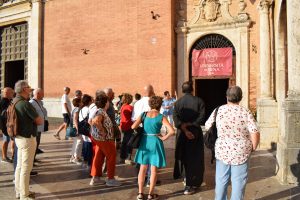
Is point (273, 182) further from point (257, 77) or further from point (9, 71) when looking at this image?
point (9, 71)

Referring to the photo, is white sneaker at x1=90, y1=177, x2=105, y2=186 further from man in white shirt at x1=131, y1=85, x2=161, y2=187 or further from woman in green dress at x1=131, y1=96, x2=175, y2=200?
woman in green dress at x1=131, y1=96, x2=175, y2=200

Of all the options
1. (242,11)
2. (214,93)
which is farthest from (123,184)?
(214,93)

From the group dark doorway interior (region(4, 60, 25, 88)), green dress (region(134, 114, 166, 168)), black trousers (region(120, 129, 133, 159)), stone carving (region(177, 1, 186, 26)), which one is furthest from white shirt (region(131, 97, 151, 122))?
dark doorway interior (region(4, 60, 25, 88))

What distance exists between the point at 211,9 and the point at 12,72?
1431cm

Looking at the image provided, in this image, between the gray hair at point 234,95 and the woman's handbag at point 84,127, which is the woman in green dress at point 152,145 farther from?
the woman's handbag at point 84,127

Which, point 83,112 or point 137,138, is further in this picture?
point 83,112

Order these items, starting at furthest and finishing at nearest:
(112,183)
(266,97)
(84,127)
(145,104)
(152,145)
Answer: (266,97) → (84,127) → (145,104) → (112,183) → (152,145)

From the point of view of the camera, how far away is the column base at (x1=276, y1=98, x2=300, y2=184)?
20.6 feet

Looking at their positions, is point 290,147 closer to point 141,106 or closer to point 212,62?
point 141,106

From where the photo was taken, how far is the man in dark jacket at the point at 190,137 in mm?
6035

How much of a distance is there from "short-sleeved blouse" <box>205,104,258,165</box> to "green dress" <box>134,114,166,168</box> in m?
1.33

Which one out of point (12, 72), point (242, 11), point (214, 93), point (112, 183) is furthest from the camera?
point (12, 72)

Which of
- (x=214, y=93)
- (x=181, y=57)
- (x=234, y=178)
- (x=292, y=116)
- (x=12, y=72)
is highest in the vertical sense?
(x=12, y=72)

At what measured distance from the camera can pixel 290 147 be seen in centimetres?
639
